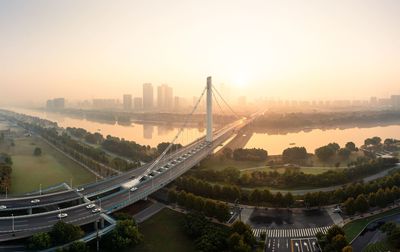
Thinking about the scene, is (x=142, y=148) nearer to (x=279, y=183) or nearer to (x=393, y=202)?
(x=279, y=183)

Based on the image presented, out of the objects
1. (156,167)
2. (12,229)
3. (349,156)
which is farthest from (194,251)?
(349,156)

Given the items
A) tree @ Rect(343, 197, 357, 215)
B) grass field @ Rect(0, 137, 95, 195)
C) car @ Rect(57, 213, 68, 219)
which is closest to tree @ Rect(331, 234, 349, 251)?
tree @ Rect(343, 197, 357, 215)

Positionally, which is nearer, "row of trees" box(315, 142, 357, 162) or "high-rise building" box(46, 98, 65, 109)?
"row of trees" box(315, 142, 357, 162)

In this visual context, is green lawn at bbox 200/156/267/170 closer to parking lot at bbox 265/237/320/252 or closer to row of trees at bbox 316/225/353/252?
parking lot at bbox 265/237/320/252

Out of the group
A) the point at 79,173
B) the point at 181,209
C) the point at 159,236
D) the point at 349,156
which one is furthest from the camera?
the point at 349,156

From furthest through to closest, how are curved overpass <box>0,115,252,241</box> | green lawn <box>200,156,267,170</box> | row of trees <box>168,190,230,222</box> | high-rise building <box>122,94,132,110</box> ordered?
high-rise building <box>122,94,132,110</box>
green lawn <box>200,156,267,170</box>
row of trees <box>168,190,230,222</box>
curved overpass <box>0,115,252,241</box>

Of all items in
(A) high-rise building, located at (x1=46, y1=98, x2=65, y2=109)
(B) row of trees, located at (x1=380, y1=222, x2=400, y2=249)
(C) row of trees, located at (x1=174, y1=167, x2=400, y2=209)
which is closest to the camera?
(B) row of trees, located at (x1=380, y1=222, x2=400, y2=249)
